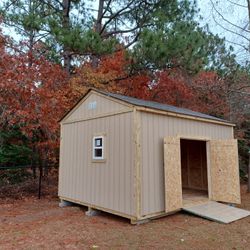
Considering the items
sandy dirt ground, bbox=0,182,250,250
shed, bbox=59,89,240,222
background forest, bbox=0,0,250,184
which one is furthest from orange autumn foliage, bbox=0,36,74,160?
sandy dirt ground, bbox=0,182,250,250

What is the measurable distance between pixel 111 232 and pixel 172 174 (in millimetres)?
1970

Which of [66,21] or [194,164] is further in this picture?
[66,21]

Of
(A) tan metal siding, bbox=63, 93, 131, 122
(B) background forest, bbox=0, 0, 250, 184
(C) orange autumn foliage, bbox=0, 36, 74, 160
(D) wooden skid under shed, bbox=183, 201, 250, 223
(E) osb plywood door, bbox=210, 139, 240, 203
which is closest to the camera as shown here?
(D) wooden skid under shed, bbox=183, 201, 250, 223

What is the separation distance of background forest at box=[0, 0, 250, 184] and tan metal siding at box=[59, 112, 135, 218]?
6.06 feet

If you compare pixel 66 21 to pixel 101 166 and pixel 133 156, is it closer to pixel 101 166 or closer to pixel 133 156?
pixel 101 166

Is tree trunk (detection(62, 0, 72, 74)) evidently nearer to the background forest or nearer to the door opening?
the background forest

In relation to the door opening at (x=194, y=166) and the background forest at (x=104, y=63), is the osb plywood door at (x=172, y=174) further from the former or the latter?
the background forest at (x=104, y=63)

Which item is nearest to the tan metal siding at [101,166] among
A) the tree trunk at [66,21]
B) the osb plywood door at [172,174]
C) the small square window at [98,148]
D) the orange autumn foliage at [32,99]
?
the small square window at [98,148]

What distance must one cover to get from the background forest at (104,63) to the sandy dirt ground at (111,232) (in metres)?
3.41

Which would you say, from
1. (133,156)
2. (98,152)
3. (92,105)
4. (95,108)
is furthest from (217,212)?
(92,105)

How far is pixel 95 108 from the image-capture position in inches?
278

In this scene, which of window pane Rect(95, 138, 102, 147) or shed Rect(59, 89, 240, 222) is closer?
shed Rect(59, 89, 240, 222)

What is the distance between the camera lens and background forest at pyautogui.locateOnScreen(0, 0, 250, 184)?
8.84 meters

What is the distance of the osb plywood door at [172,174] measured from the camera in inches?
239
